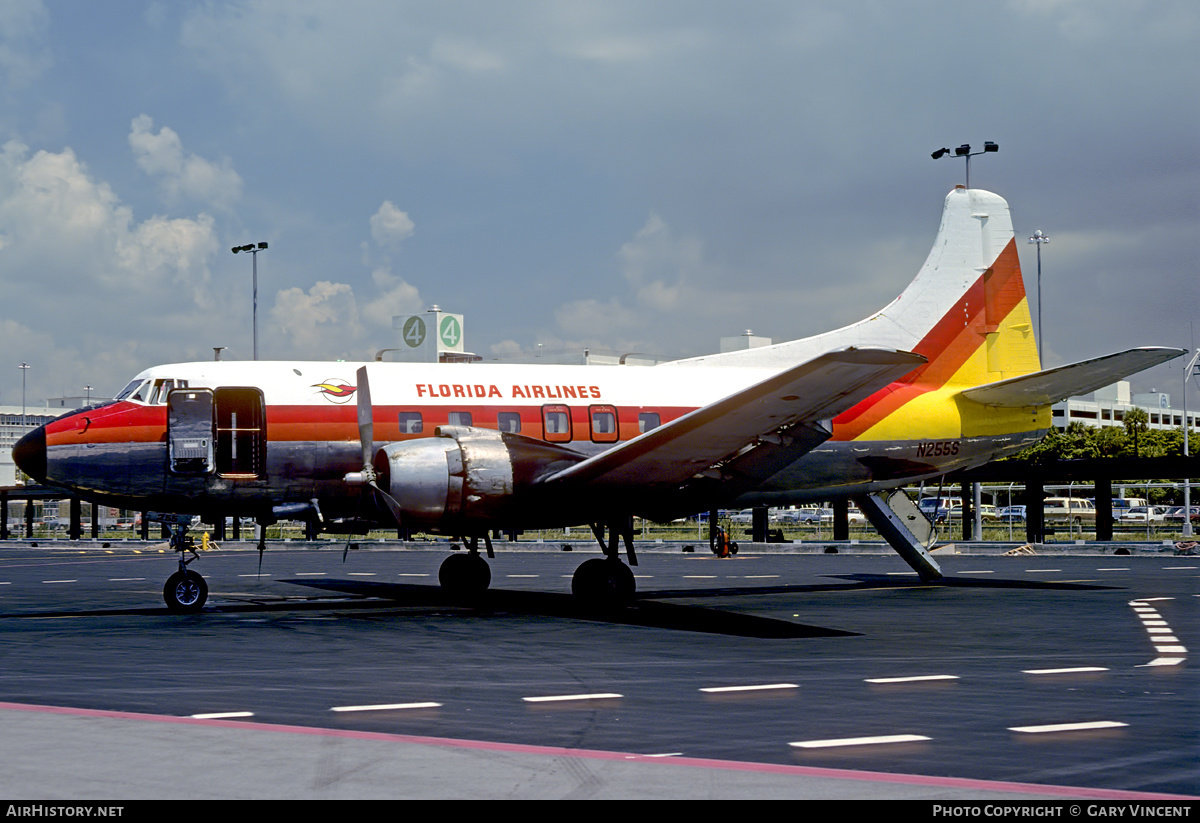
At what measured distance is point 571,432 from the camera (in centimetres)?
2345

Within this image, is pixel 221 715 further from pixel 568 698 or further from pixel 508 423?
pixel 508 423

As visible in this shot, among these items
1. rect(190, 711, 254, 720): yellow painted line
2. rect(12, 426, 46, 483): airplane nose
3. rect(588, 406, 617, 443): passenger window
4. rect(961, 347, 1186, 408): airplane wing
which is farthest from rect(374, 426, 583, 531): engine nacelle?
rect(961, 347, 1186, 408): airplane wing

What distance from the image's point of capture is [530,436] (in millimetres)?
23062

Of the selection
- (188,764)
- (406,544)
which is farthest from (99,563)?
(188,764)

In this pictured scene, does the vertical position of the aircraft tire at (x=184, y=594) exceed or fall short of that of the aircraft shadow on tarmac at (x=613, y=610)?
it exceeds it

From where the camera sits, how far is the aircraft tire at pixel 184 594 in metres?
20.7

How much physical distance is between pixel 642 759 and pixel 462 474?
38.7ft

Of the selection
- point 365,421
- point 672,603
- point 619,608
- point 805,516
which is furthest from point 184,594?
point 805,516

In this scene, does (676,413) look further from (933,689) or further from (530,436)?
(933,689)

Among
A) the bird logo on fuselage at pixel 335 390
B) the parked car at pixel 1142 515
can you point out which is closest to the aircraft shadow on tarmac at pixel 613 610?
the bird logo on fuselage at pixel 335 390

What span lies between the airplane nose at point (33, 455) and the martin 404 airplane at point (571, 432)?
4 cm

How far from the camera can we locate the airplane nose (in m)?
20.4

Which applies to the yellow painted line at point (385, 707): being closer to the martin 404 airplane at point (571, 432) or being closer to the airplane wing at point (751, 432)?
the airplane wing at point (751, 432)
